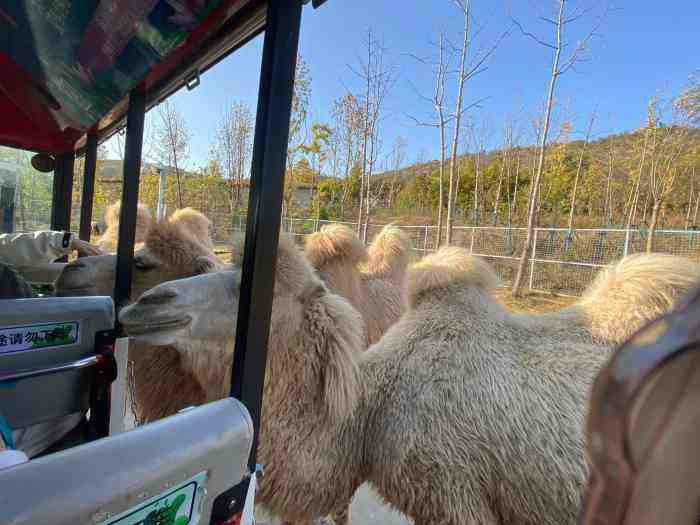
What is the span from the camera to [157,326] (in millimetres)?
1470

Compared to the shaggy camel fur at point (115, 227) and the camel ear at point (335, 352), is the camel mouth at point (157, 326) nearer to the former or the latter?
the camel ear at point (335, 352)

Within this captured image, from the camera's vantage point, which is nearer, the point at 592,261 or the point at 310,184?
the point at 592,261

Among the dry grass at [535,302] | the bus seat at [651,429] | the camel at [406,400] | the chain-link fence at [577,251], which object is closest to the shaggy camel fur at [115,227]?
the camel at [406,400]

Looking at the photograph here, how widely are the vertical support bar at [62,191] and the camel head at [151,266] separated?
5.45 feet

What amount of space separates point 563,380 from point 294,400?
1171mm

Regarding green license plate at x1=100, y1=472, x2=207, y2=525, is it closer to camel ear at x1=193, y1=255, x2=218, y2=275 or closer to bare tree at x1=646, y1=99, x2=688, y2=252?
camel ear at x1=193, y1=255, x2=218, y2=275

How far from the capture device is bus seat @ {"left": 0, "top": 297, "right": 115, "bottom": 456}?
143 centimetres

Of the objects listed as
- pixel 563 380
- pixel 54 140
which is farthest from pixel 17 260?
pixel 563 380

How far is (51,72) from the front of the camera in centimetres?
225

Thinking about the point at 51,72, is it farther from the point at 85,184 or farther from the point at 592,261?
the point at 592,261

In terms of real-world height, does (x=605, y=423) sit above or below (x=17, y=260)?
above

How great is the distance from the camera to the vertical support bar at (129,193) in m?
2.09

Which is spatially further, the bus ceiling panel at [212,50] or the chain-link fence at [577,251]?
the chain-link fence at [577,251]

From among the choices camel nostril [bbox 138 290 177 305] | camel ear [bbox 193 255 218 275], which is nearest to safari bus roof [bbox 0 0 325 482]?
camel ear [bbox 193 255 218 275]
